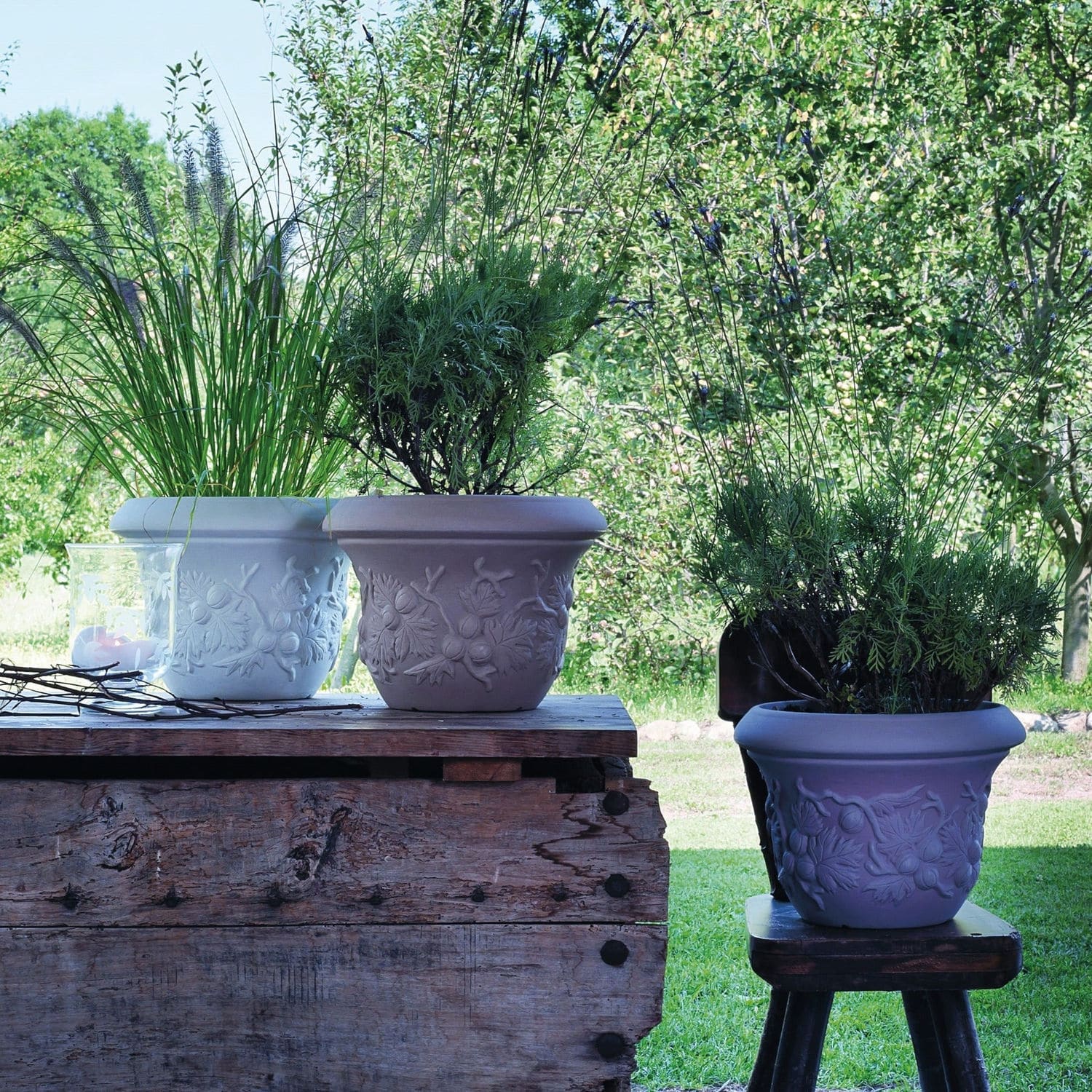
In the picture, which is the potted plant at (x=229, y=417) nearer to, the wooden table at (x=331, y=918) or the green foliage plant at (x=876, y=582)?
the wooden table at (x=331, y=918)

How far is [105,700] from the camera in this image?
1260 millimetres

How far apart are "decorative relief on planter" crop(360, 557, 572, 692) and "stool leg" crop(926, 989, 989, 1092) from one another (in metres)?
0.49

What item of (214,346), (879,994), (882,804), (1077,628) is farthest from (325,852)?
(1077,628)

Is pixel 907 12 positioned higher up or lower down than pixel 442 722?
higher up

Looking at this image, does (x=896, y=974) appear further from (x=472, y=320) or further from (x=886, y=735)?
(x=472, y=320)

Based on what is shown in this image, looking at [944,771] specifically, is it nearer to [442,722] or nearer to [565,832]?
[565,832]

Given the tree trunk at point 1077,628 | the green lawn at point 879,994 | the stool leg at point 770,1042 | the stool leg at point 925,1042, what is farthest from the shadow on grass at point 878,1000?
the tree trunk at point 1077,628

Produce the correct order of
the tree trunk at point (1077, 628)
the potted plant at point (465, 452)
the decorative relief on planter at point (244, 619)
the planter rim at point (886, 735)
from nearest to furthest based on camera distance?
the planter rim at point (886, 735)
the potted plant at point (465, 452)
the decorative relief on planter at point (244, 619)
the tree trunk at point (1077, 628)

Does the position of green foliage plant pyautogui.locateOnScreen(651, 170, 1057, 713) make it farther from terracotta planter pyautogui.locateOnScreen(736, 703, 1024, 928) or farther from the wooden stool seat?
the wooden stool seat

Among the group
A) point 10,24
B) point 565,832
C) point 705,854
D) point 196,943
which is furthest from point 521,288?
point 10,24

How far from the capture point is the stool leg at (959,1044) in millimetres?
1082

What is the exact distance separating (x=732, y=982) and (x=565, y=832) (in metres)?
2.42

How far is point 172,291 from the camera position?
1282 mm

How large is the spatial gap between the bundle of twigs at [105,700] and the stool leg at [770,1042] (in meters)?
0.55
